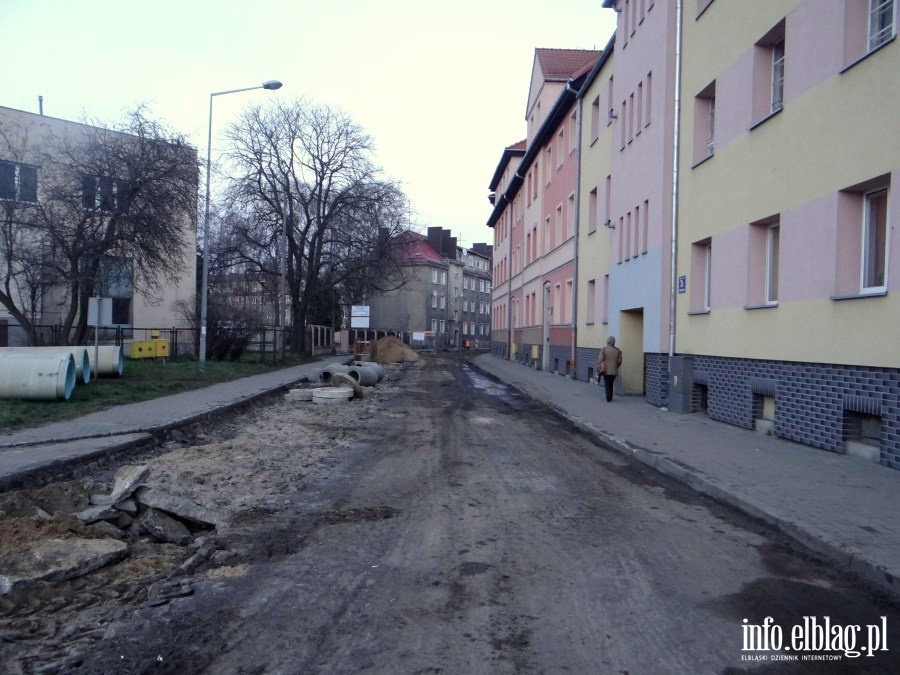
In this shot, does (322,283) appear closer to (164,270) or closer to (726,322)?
(164,270)

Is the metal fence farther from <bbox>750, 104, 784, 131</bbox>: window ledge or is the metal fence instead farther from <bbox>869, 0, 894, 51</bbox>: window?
<bbox>869, 0, 894, 51</bbox>: window

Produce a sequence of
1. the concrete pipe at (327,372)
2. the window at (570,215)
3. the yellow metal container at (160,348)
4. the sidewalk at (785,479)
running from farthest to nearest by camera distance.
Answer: the yellow metal container at (160,348)
the window at (570,215)
the concrete pipe at (327,372)
the sidewalk at (785,479)

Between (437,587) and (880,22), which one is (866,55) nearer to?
(880,22)

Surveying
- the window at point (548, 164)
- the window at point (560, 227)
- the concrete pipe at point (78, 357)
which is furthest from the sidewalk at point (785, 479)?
the window at point (548, 164)

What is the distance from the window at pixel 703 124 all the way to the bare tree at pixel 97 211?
14660 millimetres

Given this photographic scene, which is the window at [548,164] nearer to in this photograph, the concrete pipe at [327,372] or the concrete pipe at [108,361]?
the concrete pipe at [327,372]

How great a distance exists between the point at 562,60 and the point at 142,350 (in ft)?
80.3

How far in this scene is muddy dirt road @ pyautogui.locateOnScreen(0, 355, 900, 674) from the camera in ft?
12.4

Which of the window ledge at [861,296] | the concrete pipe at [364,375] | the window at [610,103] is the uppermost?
the window at [610,103]

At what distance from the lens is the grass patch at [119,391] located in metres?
12.4

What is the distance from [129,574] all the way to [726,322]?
11169mm

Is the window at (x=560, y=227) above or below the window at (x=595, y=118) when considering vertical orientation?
below

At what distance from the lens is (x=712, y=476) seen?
8375 millimetres

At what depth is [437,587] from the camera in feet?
15.6
